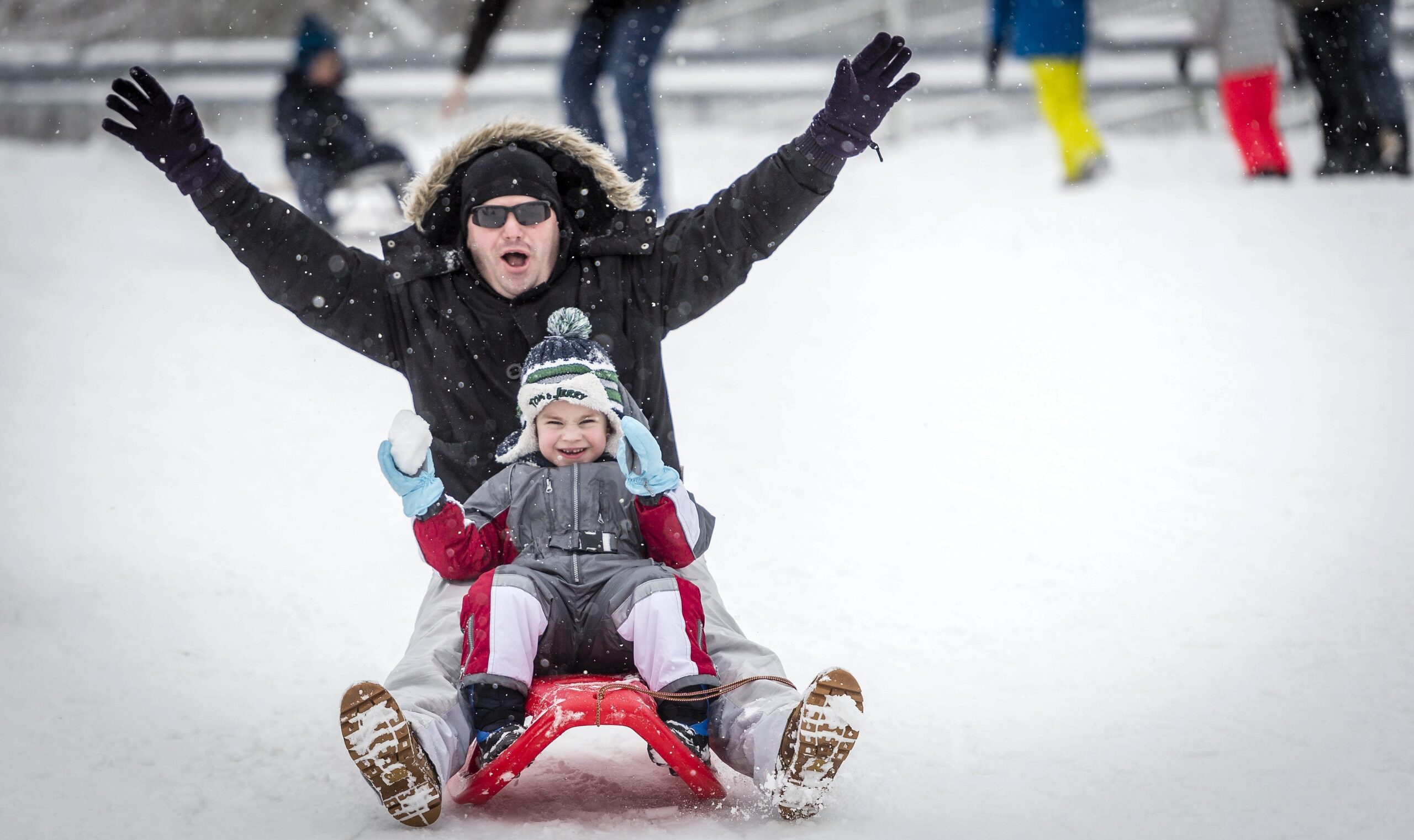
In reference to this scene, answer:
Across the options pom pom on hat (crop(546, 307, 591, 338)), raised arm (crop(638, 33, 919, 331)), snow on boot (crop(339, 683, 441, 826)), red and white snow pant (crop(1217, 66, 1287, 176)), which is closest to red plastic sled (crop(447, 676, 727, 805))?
snow on boot (crop(339, 683, 441, 826))

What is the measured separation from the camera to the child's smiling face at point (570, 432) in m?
2.58

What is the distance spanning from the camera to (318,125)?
6.98m

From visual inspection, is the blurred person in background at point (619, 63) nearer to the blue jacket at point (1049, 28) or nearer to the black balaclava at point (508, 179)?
the blue jacket at point (1049, 28)

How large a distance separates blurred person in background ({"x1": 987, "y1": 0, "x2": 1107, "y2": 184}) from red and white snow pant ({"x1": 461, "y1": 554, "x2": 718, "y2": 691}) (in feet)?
15.8

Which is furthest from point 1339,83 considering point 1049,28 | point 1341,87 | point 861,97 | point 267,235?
point 267,235

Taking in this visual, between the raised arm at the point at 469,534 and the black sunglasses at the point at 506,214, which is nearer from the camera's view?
the raised arm at the point at 469,534

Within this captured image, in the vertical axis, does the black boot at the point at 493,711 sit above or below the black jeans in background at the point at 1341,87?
below

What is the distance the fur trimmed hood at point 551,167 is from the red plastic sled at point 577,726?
44.5 inches

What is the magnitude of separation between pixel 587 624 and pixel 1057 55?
497 cm

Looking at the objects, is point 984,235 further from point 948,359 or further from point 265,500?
point 265,500

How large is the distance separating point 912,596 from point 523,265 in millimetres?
1377

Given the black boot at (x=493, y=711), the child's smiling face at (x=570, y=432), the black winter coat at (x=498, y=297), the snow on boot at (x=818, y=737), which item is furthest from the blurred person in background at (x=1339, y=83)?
the black boot at (x=493, y=711)

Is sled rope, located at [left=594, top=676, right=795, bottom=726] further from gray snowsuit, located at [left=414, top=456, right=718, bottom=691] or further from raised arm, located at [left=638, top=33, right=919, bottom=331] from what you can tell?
raised arm, located at [left=638, top=33, right=919, bottom=331]

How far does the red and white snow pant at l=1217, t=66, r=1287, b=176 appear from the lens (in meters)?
6.45
